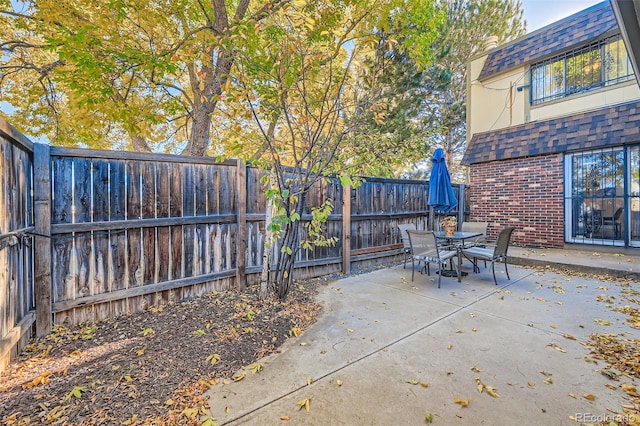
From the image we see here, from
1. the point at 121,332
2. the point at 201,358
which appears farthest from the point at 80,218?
the point at 201,358

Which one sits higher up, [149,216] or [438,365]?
[149,216]

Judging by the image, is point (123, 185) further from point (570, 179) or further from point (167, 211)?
point (570, 179)

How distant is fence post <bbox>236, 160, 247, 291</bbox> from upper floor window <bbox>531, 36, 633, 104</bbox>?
26.2ft

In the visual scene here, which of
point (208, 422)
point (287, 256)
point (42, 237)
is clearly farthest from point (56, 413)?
point (287, 256)

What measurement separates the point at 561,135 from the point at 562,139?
0.13m

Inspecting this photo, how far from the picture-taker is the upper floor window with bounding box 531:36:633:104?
20.7ft

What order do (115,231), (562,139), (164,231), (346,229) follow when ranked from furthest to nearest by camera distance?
(562,139) → (346,229) → (164,231) → (115,231)

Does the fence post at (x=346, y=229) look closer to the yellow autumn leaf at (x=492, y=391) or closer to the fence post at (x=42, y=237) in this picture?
the yellow autumn leaf at (x=492, y=391)

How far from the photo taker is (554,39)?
723cm

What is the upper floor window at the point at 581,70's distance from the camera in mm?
6320

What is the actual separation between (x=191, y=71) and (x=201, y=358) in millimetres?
7178

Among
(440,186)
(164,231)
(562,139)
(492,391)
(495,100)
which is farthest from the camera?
(495,100)

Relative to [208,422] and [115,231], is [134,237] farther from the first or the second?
[208,422]

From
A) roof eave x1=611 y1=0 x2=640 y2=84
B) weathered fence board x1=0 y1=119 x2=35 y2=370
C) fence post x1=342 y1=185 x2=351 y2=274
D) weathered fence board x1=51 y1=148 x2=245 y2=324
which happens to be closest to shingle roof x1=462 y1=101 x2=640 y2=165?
roof eave x1=611 y1=0 x2=640 y2=84
